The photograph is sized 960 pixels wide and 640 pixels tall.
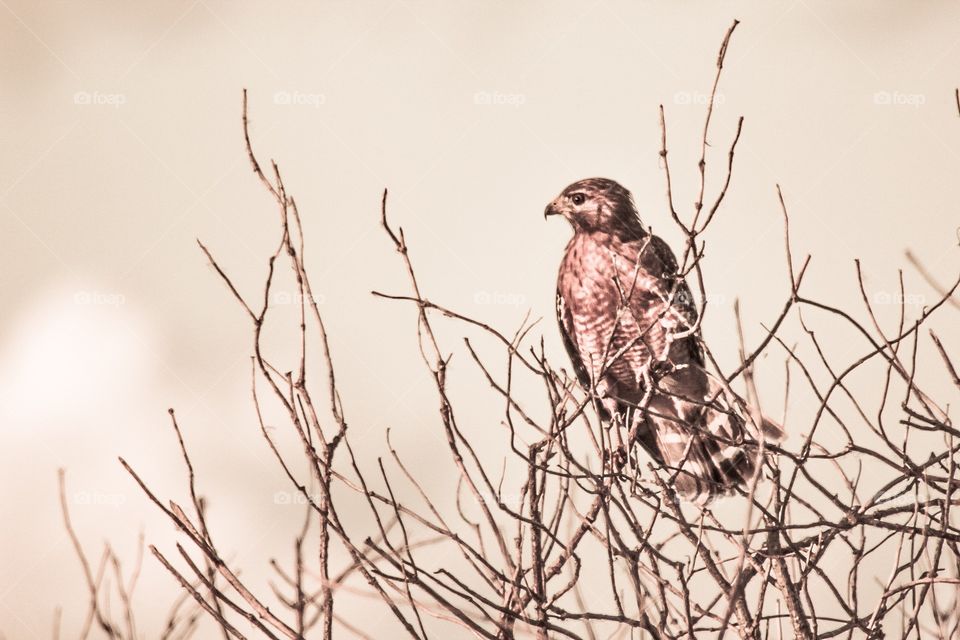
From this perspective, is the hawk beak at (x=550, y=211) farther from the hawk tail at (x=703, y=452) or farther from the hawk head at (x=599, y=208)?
the hawk tail at (x=703, y=452)

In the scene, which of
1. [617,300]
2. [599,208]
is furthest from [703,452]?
[599,208]

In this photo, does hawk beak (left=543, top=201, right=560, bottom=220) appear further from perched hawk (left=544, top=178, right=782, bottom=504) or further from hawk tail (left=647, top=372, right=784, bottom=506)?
hawk tail (left=647, top=372, right=784, bottom=506)

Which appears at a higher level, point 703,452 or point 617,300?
point 617,300

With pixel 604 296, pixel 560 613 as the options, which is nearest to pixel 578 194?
pixel 604 296

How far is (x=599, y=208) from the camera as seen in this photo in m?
6.39

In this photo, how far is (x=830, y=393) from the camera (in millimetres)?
2941

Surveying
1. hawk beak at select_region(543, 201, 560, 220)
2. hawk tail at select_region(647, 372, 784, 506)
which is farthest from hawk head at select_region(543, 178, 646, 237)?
hawk tail at select_region(647, 372, 784, 506)

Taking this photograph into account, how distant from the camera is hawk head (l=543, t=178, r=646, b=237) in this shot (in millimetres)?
6336

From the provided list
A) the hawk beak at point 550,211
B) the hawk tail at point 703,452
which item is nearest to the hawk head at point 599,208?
the hawk beak at point 550,211

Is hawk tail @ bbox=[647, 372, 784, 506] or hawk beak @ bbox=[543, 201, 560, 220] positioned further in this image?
hawk beak @ bbox=[543, 201, 560, 220]

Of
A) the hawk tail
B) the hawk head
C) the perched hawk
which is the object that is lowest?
the hawk tail

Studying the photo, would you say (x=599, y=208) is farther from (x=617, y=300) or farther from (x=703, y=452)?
(x=703, y=452)

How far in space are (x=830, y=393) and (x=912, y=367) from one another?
1.61 ft

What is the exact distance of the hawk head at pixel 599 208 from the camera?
634 cm
